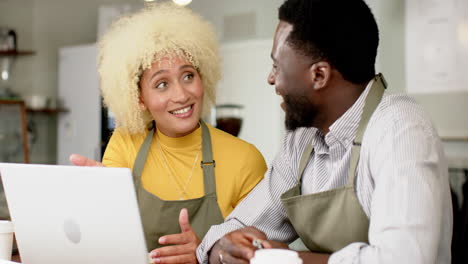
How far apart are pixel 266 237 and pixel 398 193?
1.67 feet

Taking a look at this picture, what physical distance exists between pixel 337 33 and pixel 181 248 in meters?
0.70

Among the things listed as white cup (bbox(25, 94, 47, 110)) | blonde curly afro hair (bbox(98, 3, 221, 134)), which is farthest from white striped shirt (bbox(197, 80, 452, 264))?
white cup (bbox(25, 94, 47, 110))

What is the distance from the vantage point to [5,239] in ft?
4.66

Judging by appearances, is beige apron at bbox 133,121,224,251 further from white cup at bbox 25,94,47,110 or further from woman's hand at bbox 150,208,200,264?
white cup at bbox 25,94,47,110

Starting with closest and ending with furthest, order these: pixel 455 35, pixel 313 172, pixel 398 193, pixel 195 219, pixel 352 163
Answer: pixel 398 193
pixel 352 163
pixel 313 172
pixel 195 219
pixel 455 35

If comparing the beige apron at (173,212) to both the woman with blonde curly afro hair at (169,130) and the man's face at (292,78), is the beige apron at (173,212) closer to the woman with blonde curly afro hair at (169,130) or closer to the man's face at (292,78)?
the woman with blonde curly afro hair at (169,130)

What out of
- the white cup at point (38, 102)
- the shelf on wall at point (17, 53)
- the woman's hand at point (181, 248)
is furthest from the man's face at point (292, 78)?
the shelf on wall at point (17, 53)

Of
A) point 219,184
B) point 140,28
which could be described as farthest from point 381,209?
point 140,28

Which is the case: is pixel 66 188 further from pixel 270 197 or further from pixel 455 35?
pixel 455 35

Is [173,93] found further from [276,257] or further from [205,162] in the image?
[276,257]

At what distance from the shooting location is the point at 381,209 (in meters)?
1.16

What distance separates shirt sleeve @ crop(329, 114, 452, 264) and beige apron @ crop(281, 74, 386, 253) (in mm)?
92

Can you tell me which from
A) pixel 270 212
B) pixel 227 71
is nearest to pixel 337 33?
A: pixel 270 212

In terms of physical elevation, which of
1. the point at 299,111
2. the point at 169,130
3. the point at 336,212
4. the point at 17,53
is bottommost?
the point at 336,212
